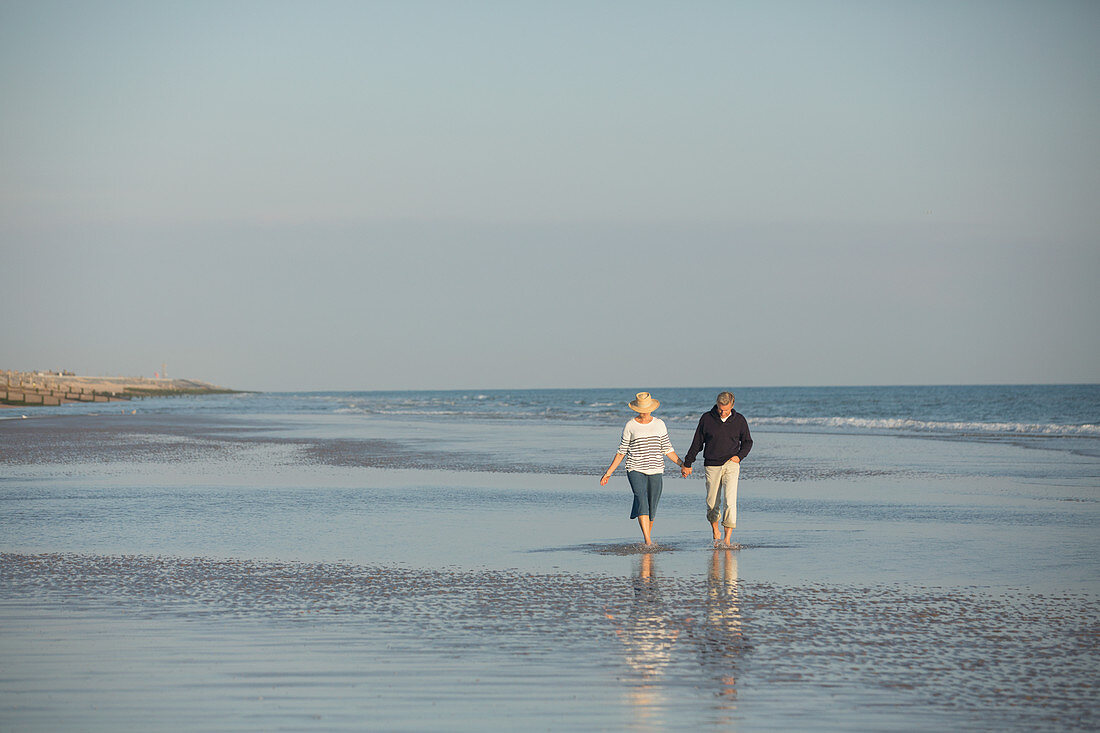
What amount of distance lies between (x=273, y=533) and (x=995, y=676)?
350 inches

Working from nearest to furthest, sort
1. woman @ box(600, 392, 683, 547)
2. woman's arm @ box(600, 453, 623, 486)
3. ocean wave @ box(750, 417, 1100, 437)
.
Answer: woman's arm @ box(600, 453, 623, 486) → woman @ box(600, 392, 683, 547) → ocean wave @ box(750, 417, 1100, 437)

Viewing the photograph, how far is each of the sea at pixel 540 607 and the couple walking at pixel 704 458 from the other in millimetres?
408

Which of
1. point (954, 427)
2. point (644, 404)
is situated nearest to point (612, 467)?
point (644, 404)

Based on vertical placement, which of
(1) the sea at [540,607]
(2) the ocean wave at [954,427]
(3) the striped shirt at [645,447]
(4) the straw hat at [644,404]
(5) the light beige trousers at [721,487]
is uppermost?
(4) the straw hat at [644,404]

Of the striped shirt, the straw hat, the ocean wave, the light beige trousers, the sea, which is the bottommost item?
the sea

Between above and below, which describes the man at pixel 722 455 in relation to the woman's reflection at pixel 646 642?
above

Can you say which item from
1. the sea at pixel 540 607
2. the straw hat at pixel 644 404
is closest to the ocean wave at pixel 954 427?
the sea at pixel 540 607

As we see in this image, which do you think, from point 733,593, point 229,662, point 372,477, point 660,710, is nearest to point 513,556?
point 733,593

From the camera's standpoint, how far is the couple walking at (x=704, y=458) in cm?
1219

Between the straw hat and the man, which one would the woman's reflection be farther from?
the straw hat

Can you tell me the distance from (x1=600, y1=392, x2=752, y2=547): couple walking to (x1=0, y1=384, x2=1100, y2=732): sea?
41 cm

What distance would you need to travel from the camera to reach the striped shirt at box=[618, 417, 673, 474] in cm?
1226

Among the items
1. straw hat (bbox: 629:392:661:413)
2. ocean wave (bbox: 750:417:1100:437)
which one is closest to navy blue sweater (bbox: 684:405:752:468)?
straw hat (bbox: 629:392:661:413)

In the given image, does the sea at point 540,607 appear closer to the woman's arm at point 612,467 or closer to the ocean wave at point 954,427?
the woman's arm at point 612,467
